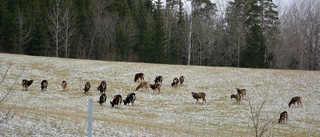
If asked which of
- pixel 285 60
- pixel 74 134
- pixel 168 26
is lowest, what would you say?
pixel 74 134

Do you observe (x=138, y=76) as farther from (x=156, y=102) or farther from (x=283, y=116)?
(x=283, y=116)

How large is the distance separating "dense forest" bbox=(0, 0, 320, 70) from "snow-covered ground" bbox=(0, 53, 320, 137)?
24.2 m

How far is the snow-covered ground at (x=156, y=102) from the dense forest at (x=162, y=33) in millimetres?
24179

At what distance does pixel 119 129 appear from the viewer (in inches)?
603

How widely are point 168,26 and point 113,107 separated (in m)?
65.1

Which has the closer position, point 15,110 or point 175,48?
point 15,110

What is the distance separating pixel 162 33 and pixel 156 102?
48.7 m

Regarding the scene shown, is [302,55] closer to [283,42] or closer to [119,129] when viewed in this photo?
[283,42]

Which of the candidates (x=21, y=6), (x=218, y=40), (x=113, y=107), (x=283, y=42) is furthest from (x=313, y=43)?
(x=21, y=6)

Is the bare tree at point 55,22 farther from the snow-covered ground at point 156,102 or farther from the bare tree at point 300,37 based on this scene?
the bare tree at point 300,37

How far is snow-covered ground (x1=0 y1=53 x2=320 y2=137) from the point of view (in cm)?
1577

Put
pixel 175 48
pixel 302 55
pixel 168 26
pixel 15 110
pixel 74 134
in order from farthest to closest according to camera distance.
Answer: pixel 168 26 → pixel 175 48 → pixel 302 55 → pixel 15 110 → pixel 74 134

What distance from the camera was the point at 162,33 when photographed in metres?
74.1

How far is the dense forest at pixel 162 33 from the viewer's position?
66.1 m
